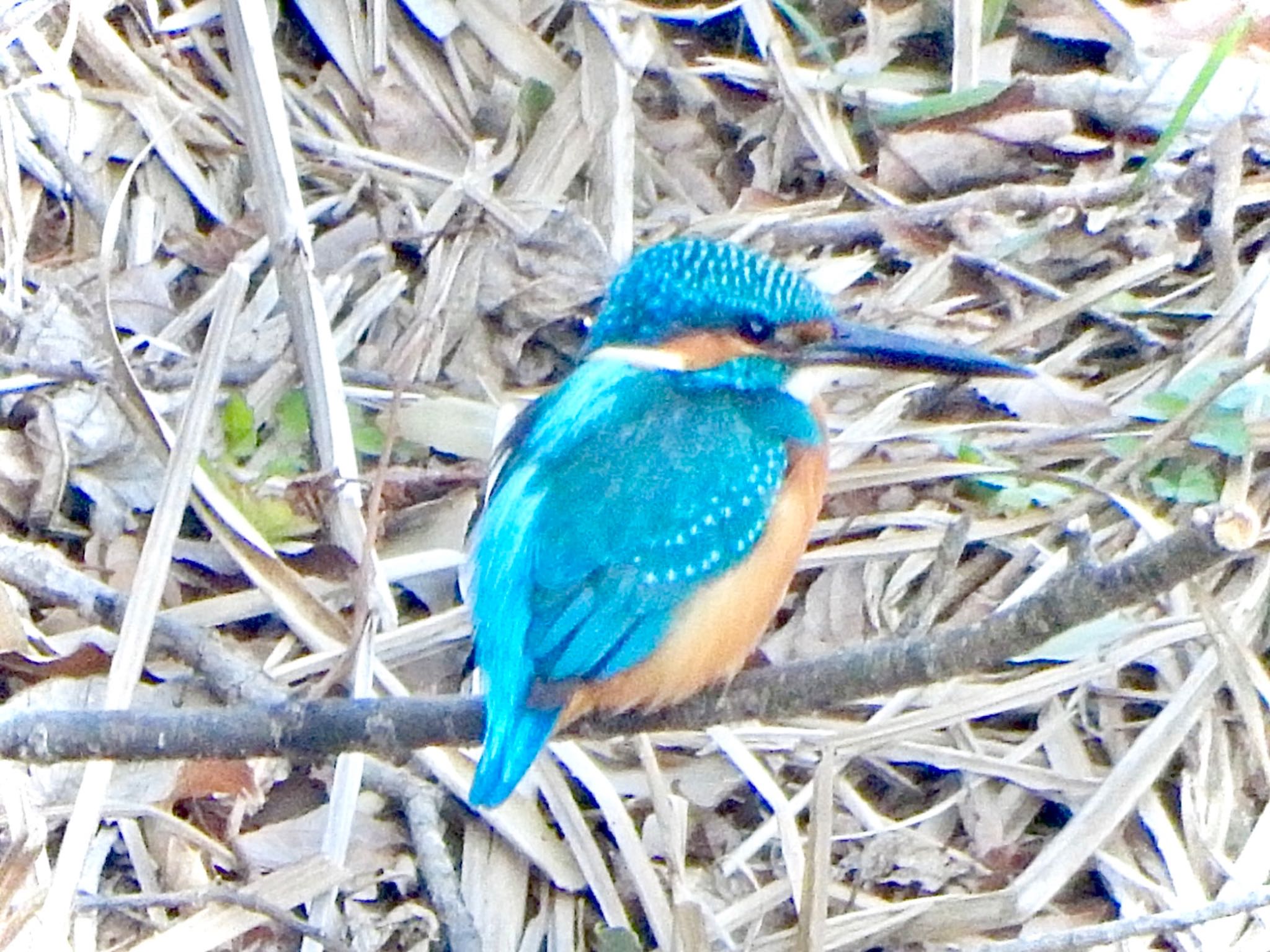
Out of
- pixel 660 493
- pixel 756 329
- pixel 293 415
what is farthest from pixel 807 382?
pixel 293 415

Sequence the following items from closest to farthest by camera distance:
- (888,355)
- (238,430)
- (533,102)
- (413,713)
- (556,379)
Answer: (413,713) → (888,355) → (238,430) → (556,379) → (533,102)

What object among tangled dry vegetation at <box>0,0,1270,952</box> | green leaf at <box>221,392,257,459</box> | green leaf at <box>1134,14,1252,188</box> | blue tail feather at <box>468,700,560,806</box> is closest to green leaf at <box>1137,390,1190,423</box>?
tangled dry vegetation at <box>0,0,1270,952</box>

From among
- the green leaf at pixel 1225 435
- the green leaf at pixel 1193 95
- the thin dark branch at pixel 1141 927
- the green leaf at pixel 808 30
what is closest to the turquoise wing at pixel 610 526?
the thin dark branch at pixel 1141 927

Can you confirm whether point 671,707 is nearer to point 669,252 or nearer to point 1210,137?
point 669,252

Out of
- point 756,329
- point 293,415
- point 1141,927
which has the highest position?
point 756,329

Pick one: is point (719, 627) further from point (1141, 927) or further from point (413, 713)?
point (1141, 927)

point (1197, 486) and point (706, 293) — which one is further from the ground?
point (706, 293)
